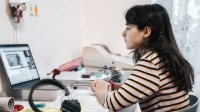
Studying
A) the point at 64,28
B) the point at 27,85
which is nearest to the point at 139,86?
the point at 27,85

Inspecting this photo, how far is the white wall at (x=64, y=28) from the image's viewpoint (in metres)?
1.46

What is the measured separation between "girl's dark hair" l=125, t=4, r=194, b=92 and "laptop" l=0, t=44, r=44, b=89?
21.0 inches

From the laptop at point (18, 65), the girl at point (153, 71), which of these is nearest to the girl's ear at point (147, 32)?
the girl at point (153, 71)

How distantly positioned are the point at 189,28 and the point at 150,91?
52.2 inches

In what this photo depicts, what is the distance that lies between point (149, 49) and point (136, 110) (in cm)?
27

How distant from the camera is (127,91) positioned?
102 cm

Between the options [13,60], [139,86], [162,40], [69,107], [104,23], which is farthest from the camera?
[104,23]

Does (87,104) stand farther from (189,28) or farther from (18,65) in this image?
(189,28)

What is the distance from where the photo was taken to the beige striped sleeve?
39.8 inches

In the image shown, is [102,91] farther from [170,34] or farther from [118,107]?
[170,34]

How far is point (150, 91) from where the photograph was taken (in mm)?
1023

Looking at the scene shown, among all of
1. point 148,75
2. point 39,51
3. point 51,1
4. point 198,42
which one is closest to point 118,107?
point 148,75

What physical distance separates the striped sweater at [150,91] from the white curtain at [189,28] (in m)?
1.11

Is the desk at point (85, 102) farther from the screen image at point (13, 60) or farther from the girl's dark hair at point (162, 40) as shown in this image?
the girl's dark hair at point (162, 40)
